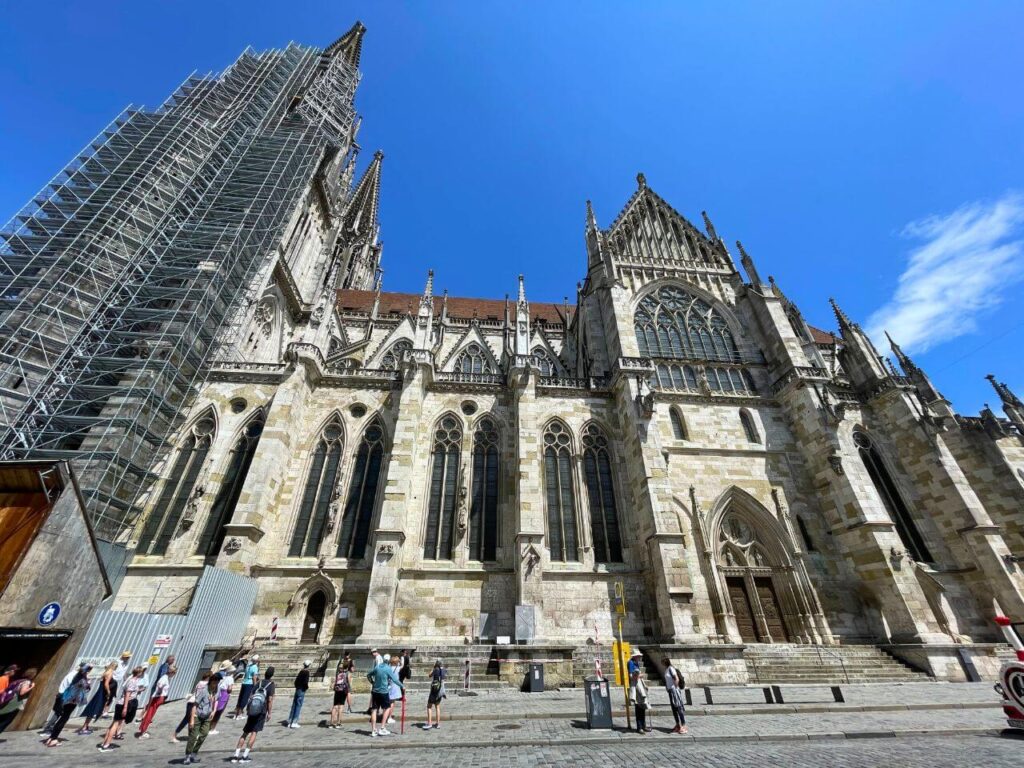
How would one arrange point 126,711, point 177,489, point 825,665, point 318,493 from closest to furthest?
point 126,711
point 825,665
point 177,489
point 318,493

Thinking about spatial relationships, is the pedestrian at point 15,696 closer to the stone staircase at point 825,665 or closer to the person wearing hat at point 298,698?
the person wearing hat at point 298,698

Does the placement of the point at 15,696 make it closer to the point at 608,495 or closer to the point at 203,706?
the point at 203,706

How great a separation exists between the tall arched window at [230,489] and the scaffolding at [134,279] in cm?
227

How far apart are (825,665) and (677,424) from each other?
9261 millimetres

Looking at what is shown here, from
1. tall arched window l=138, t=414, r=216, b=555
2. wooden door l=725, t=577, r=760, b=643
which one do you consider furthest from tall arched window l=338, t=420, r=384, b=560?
wooden door l=725, t=577, r=760, b=643

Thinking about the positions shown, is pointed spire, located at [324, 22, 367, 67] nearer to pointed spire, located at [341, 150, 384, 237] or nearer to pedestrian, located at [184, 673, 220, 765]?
pointed spire, located at [341, 150, 384, 237]

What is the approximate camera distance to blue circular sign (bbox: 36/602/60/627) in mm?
7457

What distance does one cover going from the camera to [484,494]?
647 inches

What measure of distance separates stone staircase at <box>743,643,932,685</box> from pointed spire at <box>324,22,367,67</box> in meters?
57.0

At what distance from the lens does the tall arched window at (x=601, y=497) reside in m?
15.7

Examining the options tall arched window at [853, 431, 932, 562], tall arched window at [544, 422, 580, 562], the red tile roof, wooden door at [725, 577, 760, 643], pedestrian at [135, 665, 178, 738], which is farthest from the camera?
the red tile roof

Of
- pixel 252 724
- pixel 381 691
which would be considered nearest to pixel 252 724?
pixel 252 724

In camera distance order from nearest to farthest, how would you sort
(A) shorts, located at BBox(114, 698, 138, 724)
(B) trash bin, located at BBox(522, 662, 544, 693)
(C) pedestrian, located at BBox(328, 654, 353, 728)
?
(A) shorts, located at BBox(114, 698, 138, 724) → (C) pedestrian, located at BBox(328, 654, 353, 728) → (B) trash bin, located at BBox(522, 662, 544, 693)

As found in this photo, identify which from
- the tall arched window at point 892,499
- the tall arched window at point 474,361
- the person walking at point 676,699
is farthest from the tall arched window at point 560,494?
the tall arched window at point 892,499
